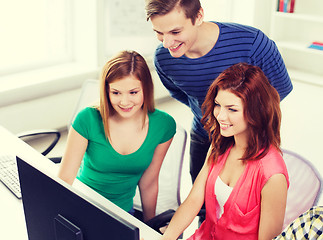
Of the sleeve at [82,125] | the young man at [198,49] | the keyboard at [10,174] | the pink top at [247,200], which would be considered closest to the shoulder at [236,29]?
the young man at [198,49]

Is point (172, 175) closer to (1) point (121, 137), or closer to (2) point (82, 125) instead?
(1) point (121, 137)

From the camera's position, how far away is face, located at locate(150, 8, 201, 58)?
1.86 m

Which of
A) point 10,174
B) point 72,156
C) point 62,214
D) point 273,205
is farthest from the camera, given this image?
point 10,174

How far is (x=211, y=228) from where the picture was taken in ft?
→ 6.12

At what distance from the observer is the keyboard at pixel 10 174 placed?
2.03 metres

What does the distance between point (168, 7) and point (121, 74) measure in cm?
33

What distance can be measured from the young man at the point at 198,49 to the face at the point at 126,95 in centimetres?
20

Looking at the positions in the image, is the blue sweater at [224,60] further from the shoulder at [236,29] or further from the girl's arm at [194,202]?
the girl's arm at [194,202]

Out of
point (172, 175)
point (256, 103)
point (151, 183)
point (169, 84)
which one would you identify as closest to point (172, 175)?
point (172, 175)

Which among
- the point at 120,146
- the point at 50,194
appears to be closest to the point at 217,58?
the point at 120,146

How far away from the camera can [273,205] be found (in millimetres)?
1659

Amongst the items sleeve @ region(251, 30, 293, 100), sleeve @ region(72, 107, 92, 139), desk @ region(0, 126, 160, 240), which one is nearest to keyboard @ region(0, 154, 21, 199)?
desk @ region(0, 126, 160, 240)

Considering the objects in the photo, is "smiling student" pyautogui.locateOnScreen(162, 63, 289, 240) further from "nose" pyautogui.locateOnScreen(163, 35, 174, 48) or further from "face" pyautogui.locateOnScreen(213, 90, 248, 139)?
"nose" pyautogui.locateOnScreen(163, 35, 174, 48)

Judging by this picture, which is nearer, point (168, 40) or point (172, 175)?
point (168, 40)
